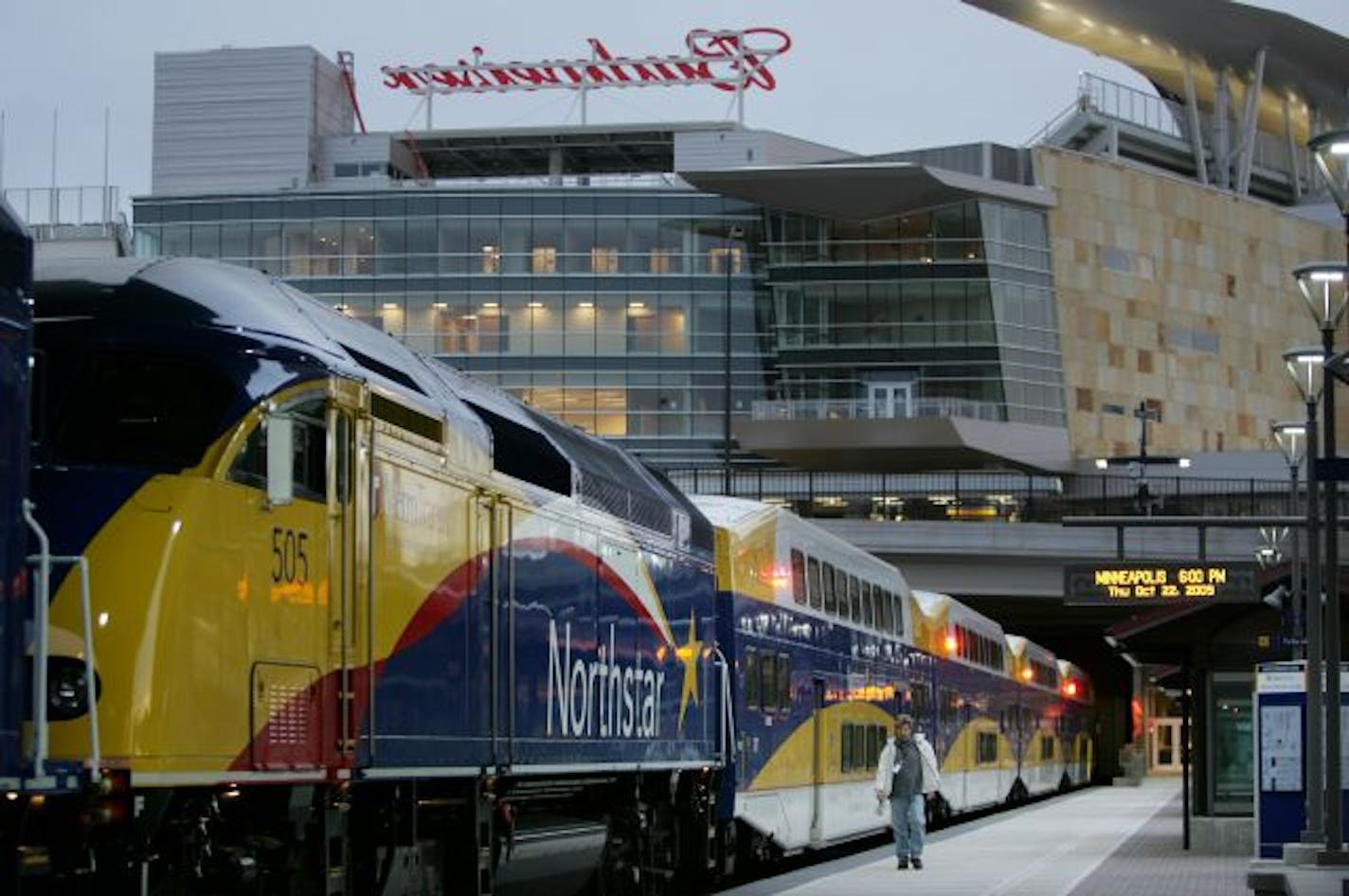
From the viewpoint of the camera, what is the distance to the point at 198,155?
123062 mm

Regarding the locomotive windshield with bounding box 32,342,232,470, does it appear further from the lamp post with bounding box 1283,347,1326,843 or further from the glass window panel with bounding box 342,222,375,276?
the glass window panel with bounding box 342,222,375,276

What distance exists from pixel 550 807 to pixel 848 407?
80036 mm

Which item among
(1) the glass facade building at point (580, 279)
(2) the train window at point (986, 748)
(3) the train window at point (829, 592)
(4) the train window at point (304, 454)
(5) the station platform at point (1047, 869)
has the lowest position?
(5) the station platform at point (1047, 869)

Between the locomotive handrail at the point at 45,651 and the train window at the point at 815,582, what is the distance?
65.8ft

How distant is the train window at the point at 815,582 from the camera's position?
29969 millimetres

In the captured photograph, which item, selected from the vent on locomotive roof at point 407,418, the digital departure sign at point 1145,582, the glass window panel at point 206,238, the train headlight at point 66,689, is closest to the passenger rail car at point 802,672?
the digital departure sign at point 1145,582

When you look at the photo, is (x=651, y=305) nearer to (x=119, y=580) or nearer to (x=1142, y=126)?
(x=1142, y=126)

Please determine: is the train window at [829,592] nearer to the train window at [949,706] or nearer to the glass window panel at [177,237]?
the train window at [949,706]

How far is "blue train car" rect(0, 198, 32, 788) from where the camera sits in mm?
9656

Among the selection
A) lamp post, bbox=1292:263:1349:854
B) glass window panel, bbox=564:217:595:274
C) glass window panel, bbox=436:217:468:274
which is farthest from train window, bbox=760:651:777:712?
glass window panel, bbox=436:217:468:274

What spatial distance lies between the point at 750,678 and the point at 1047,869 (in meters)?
4.58

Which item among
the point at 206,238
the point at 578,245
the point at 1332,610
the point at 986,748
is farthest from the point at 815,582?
the point at 206,238

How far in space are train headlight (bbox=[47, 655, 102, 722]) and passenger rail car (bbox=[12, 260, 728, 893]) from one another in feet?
0.18

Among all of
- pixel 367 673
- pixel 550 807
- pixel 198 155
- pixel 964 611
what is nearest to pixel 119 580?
pixel 367 673
